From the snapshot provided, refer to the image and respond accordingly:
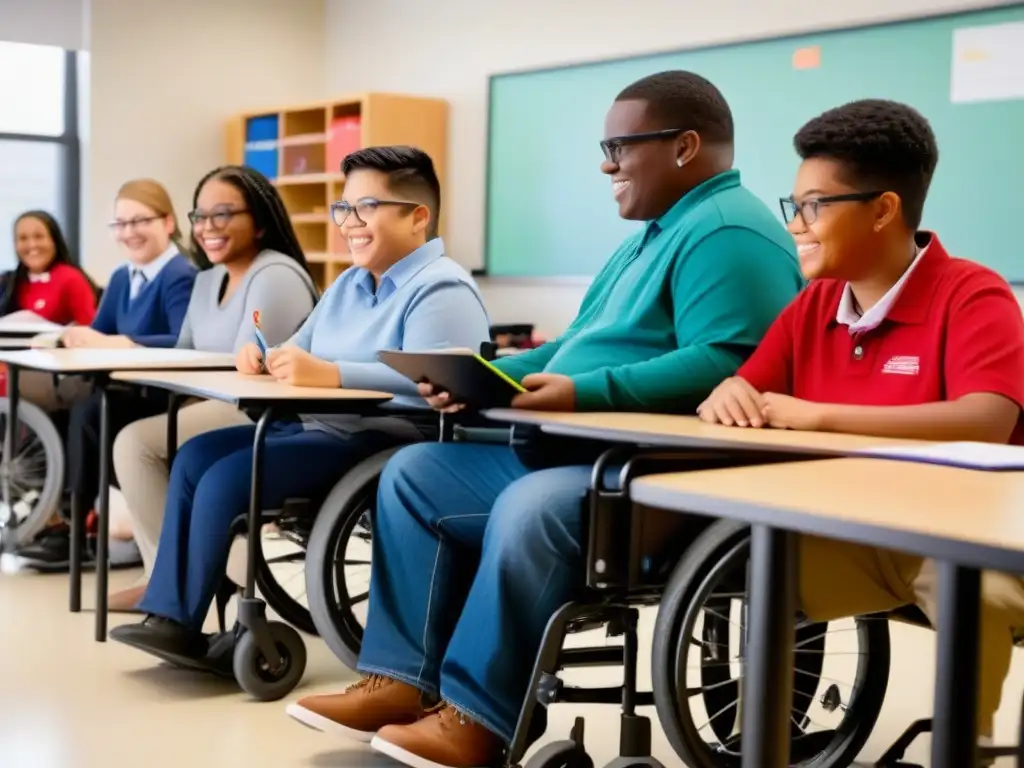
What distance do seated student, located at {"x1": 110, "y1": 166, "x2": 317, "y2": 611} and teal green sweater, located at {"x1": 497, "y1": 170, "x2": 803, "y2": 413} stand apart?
1.23 m

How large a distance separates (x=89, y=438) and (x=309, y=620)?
40.9 inches

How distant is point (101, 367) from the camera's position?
310 centimetres

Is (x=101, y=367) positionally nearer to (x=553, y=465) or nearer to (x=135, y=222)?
(x=135, y=222)

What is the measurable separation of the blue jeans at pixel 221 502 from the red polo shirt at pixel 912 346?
3.35 ft

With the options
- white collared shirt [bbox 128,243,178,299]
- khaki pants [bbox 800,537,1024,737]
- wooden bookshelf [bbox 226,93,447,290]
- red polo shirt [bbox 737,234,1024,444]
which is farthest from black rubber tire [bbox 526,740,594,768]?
wooden bookshelf [bbox 226,93,447,290]

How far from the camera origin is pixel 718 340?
7.23ft

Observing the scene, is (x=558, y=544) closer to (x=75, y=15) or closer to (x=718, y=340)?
(x=718, y=340)

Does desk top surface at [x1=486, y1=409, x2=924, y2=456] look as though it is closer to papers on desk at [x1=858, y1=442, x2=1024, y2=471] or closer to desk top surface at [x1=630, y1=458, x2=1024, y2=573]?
papers on desk at [x1=858, y1=442, x2=1024, y2=471]

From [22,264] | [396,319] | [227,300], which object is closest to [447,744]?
[396,319]

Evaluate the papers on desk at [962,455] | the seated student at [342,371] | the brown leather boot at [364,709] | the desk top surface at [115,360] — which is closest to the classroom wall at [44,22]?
the desk top surface at [115,360]

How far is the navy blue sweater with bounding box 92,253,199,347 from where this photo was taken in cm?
396

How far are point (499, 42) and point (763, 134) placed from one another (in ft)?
5.46

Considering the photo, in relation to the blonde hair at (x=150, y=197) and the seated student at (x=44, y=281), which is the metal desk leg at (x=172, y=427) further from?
the seated student at (x=44, y=281)

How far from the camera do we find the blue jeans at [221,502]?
2.80 meters
